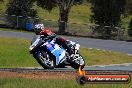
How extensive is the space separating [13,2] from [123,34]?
44.0 ft

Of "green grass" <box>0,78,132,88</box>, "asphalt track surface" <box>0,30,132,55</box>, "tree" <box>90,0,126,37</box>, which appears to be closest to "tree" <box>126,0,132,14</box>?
"tree" <box>90,0,126,37</box>

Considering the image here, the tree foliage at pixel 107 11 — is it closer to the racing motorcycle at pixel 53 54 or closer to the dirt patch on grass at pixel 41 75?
the dirt patch on grass at pixel 41 75

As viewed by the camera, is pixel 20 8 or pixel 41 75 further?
pixel 20 8

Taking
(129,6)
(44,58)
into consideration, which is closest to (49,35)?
(44,58)

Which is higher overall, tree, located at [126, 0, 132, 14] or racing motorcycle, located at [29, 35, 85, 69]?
racing motorcycle, located at [29, 35, 85, 69]

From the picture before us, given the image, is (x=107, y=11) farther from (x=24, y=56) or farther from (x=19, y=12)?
(x=24, y=56)

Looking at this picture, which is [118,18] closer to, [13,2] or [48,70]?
[13,2]

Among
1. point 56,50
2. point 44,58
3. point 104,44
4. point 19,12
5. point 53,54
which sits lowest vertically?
point 104,44

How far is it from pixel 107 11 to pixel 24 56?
22.9 metres

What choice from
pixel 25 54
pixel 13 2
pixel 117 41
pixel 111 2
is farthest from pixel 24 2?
pixel 25 54

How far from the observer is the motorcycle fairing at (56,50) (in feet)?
44.2

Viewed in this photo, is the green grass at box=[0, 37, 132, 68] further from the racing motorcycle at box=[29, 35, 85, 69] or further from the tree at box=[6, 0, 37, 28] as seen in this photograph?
the racing motorcycle at box=[29, 35, 85, 69]

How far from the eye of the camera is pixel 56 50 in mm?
13523

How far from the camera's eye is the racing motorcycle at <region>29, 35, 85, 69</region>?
13.4 metres
